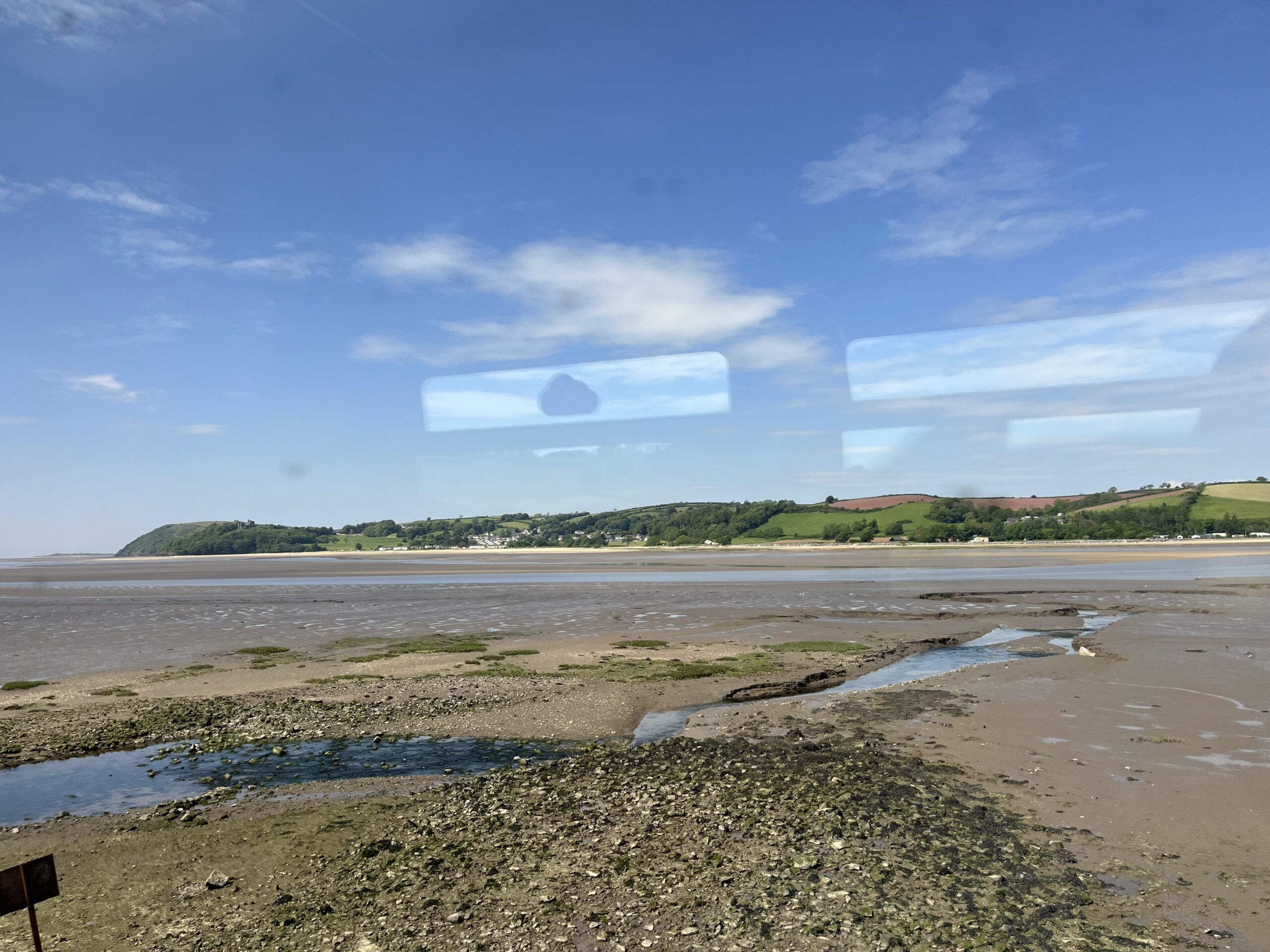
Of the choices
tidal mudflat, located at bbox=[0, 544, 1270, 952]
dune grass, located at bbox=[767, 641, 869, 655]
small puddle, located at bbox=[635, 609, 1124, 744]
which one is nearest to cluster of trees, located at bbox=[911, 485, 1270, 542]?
small puddle, located at bbox=[635, 609, 1124, 744]

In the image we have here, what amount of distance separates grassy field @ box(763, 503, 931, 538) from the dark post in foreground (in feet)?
497

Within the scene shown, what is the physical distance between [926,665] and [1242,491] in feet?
516

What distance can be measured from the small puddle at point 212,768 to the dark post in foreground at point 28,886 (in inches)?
296

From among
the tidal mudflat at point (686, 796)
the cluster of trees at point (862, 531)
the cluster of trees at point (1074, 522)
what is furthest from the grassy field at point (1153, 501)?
the tidal mudflat at point (686, 796)

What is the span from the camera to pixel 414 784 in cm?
1155

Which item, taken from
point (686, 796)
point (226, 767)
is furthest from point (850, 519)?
point (226, 767)

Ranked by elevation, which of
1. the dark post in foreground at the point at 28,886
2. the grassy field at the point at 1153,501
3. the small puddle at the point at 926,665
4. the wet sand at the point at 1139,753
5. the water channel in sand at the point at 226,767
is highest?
the grassy field at the point at 1153,501

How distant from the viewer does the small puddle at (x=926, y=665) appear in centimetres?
1542

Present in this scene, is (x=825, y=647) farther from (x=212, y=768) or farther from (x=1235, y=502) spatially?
(x=1235, y=502)

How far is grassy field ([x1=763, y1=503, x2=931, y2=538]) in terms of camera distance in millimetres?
149875

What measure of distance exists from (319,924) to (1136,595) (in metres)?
43.1

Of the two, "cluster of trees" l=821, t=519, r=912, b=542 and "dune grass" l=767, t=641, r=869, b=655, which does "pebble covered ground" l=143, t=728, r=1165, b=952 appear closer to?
"dune grass" l=767, t=641, r=869, b=655

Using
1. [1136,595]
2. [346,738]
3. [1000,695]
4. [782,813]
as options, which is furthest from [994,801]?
[1136,595]

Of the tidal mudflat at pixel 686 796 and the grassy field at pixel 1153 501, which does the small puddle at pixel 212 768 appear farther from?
the grassy field at pixel 1153 501
